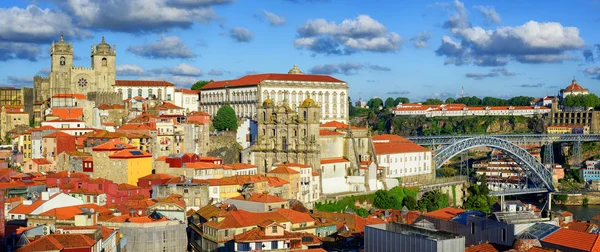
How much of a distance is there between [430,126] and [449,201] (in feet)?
162

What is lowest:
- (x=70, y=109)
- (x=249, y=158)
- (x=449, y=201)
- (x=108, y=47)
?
(x=449, y=201)

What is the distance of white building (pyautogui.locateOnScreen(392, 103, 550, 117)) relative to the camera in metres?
114

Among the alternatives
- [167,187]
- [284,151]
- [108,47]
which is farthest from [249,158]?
[108,47]

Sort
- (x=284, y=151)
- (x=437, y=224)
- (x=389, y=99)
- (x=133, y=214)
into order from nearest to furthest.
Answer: (x=437, y=224)
(x=133, y=214)
(x=284, y=151)
(x=389, y=99)

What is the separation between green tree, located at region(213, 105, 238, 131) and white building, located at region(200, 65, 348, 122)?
1.97 meters

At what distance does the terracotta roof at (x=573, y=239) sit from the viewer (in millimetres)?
22859

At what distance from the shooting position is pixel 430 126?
111m

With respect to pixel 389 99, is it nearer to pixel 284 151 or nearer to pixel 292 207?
pixel 284 151

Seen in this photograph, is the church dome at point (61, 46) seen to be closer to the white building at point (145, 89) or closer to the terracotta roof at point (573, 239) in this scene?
the white building at point (145, 89)

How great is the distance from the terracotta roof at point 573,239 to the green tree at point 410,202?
92.9 feet

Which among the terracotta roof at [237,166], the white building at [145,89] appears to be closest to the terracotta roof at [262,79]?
the white building at [145,89]

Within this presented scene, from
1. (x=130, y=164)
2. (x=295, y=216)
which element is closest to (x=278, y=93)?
(x=130, y=164)

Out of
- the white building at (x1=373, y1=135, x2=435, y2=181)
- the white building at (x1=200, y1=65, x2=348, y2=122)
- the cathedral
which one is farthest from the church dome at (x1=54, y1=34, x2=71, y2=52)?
the white building at (x1=373, y1=135, x2=435, y2=181)

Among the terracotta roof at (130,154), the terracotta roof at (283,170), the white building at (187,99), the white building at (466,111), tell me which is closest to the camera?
the terracotta roof at (130,154)
